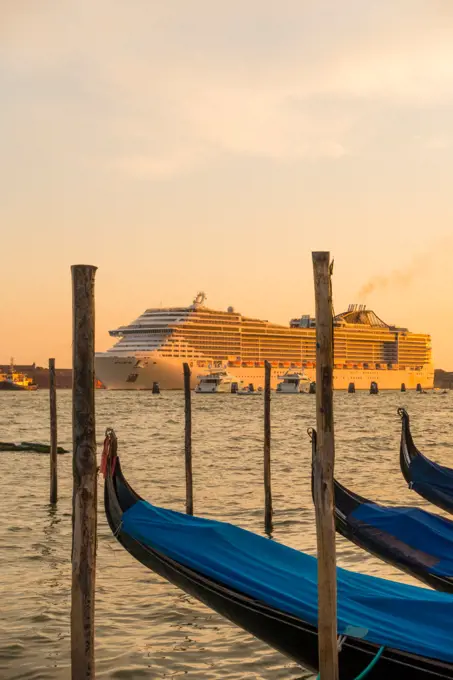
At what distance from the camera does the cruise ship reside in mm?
76562

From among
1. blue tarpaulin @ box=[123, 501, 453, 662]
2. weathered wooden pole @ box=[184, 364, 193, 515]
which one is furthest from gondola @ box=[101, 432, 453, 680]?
weathered wooden pole @ box=[184, 364, 193, 515]

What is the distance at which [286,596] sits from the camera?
4738 mm

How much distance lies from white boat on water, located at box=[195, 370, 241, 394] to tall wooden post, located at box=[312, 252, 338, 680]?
7030 centimetres

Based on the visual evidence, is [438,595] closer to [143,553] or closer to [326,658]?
[326,658]

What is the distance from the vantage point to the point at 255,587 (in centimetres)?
491

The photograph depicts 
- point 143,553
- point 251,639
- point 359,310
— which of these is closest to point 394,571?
point 251,639

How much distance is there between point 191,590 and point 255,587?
23.9 inches

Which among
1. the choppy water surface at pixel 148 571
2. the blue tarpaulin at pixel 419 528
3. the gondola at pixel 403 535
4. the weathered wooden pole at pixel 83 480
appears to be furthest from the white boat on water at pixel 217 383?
the weathered wooden pole at pixel 83 480

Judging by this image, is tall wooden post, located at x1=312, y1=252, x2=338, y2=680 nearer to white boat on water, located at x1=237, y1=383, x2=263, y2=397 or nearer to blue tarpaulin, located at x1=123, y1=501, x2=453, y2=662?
blue tarpaulin, located at x1=123, y1=501, x2=453, y2=662

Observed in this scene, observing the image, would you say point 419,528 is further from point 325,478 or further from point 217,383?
point 217,383

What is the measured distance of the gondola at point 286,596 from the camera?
4242mm

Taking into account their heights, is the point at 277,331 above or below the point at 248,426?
above

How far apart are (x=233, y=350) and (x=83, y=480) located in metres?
75.6

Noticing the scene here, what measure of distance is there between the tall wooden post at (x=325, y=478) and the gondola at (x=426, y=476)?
5.72 m
